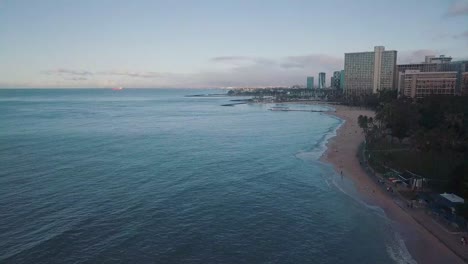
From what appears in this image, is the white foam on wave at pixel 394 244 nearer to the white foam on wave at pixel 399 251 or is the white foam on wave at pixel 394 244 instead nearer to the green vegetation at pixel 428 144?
the white foam on wave at pixel 399 251

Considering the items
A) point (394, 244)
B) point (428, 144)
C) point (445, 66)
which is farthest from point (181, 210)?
point (445, 66)

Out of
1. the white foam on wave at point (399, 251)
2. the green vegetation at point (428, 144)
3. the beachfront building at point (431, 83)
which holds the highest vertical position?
the beachfront building at point (431, 83)

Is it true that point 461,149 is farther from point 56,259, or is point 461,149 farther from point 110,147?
point 110,147

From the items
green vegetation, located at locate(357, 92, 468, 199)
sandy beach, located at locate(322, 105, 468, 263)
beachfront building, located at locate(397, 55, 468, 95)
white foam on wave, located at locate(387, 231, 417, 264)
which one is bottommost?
white foam on wave, located at locate(387, 231, 417, 264)

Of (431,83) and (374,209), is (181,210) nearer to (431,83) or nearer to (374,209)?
(374,209)

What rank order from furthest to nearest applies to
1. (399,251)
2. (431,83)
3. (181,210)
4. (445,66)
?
(445,66)
(431,83)
(181,210)
(399,251)

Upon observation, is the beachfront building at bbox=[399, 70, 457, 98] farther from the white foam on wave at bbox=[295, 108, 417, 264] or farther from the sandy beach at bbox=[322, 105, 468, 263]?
the sandy beach at bbox=[322, 105, 468, 263]

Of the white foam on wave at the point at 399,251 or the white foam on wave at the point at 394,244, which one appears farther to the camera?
the white foam on wave at the point at 394,244

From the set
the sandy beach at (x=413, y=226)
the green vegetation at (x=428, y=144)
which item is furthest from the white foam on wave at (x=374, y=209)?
the green vegetation at (x=428, y=144)

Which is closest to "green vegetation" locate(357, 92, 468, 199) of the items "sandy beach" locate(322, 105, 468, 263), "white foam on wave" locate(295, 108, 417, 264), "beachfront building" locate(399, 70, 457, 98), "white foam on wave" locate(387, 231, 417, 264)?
"sandy beach" locate(322, 105, 468, 263)

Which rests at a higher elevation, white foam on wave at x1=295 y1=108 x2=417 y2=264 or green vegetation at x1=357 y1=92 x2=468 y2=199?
green vegetation at x1=357 y1=92 x2=468 y2=199
